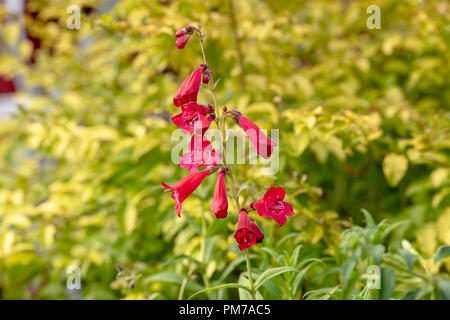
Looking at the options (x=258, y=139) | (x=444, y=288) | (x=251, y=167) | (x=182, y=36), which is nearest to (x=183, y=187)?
(x=258, y=139)

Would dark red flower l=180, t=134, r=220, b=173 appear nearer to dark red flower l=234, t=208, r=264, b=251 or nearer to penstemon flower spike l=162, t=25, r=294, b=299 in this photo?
penstemon flower spike l=162, t=25, r=294, b=299

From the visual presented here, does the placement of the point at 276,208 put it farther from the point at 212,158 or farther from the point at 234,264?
the point at 234,264

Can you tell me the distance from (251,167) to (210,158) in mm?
727

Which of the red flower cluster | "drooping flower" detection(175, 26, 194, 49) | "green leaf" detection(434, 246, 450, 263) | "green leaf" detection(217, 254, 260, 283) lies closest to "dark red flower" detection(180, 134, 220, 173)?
the red flower cluster

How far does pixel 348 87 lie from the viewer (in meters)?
2.17

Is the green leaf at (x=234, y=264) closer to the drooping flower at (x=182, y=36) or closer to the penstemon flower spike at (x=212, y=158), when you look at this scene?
the penstemon flower spike at (x=212, y=158)

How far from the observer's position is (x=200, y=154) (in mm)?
948

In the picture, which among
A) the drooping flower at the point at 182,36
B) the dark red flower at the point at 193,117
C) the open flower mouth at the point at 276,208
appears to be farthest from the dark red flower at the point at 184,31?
the open flower mouth at the point at 276,208

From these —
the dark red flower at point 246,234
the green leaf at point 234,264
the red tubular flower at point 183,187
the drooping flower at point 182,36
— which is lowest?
the green leaf at point 234,264

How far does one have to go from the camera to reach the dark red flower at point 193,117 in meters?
0.92
